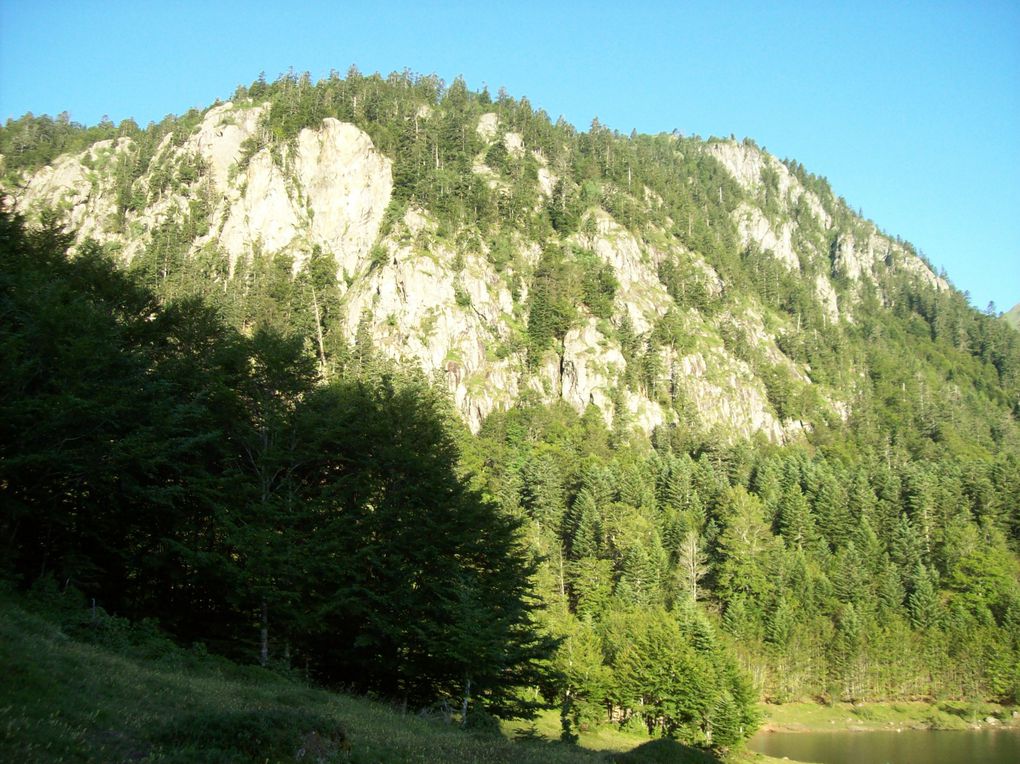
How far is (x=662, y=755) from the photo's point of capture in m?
19.8

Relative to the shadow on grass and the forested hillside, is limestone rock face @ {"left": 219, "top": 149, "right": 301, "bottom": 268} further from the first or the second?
the shadow on grass

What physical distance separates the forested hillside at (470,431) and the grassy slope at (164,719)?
22.9ft

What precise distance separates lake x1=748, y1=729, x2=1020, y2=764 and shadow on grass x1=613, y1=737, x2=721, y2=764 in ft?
135

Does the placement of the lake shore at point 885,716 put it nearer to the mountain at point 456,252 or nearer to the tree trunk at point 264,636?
the tree trunk at point 264,636

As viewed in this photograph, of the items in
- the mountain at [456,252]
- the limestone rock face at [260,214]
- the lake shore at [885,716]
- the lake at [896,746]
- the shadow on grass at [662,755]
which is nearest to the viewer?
the shadow on grass at [662,755]

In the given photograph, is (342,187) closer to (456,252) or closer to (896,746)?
(456,252)

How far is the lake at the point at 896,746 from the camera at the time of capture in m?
53.8

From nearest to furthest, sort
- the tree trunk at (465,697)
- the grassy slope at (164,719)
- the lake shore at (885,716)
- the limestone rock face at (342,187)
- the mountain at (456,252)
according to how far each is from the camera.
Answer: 1. the grassy slope at (164,719)
2. the tree trunk at (465,697)
3. the lake shore at (885,716)
4. the mountain at (456,252)
5. the limestone rock face at (342,187)

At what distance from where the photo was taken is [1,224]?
33.5 m

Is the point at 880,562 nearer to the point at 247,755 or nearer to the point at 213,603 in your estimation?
the point at 213,603

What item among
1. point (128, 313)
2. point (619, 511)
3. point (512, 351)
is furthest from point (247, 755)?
point (512, 351)

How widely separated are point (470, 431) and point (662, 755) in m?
95.9

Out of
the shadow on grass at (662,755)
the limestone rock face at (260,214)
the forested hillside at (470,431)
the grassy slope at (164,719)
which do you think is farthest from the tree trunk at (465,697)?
the limestone rock face at (260,214)

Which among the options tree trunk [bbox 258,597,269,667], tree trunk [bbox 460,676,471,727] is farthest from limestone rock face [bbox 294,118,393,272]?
tree trunk [bbox 460,676,471,727]
